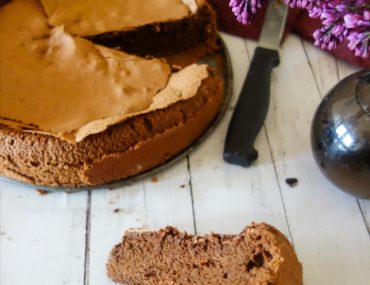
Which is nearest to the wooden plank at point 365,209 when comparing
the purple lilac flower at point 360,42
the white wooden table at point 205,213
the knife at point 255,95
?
the white wooden table at point 205,213

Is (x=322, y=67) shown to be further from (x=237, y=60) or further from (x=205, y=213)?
(x=205, y=213)

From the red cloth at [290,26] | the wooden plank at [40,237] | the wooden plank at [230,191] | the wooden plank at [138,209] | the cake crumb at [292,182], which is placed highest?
the red cloth at [290,26]

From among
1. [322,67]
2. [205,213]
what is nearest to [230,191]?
[205,213]

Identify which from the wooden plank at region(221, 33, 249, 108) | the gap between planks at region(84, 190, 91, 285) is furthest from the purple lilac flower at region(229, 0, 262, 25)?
the gap between planks at region(84, 190, 91, 285)

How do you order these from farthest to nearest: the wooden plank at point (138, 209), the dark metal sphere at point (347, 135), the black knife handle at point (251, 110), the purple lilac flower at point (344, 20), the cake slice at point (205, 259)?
the black knife handle at point (251, 110), the wooden plank at point (138, 209), the dark metal sphere at point (347, 135), the cake slice at point (205, 259), the purple lilac flower at point (344, 20)

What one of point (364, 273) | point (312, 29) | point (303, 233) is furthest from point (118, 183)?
point (312, 29)

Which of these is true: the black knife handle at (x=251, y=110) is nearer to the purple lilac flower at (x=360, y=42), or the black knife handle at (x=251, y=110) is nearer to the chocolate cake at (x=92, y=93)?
the chocolate cake at (x=92, y=93)
